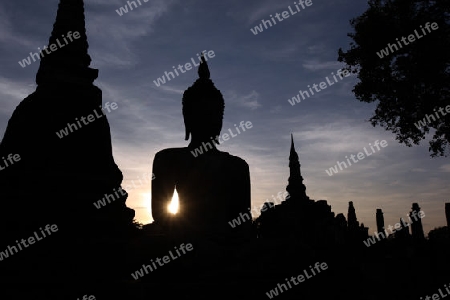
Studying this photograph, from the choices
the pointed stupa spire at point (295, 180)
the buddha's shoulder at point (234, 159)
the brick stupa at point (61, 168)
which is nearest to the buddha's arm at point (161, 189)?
the buddha's shoulder at point (234, 159)

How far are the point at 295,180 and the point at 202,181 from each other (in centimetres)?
3163

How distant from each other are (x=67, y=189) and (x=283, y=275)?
3429mm

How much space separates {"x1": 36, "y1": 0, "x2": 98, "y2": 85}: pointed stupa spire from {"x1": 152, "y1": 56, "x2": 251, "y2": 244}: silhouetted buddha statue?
2.99 m

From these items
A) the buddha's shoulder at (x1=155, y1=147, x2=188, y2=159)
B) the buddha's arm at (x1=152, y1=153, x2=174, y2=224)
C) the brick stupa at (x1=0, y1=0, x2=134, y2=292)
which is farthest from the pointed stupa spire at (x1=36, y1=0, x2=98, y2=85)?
the buddha's arm at (x1=152, y1=153, x2=174, y2=224)

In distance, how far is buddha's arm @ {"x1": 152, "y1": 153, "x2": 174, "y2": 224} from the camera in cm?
427

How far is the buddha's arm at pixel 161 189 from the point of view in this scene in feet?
14.0

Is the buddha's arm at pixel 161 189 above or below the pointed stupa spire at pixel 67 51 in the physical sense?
below

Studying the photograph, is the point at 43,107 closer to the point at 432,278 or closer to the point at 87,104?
the point at 87,104

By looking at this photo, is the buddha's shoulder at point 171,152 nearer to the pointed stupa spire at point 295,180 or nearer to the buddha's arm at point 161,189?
the buddha's arm at point 161,189

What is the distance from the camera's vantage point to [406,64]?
45.6 ft

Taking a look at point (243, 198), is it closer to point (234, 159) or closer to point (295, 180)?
point (234, 159)

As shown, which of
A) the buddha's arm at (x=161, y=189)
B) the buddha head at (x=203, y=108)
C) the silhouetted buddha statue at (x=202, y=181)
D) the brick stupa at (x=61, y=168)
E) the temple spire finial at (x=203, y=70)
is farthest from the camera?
the brick stupa at (x=61, y=168)

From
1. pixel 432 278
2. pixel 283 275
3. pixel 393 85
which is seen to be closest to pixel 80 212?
pixel 283 275

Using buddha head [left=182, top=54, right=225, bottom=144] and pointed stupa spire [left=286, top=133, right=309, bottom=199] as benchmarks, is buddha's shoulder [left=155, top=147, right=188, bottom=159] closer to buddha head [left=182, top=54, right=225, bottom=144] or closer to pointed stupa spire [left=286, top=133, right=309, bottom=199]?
buddha head [left=182, top=54, right=225, bottom=144]
